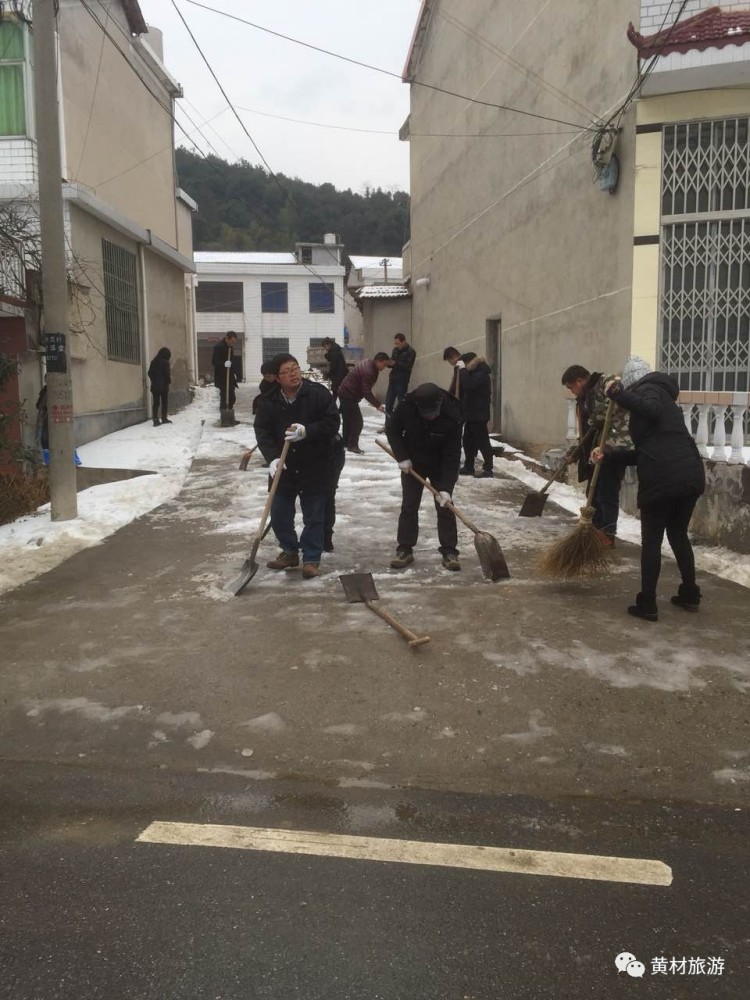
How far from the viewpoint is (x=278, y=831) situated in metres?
2.90

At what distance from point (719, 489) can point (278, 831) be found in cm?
520

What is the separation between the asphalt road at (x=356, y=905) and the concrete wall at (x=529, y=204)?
268 inches

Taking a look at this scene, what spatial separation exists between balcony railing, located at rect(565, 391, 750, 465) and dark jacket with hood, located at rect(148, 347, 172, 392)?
391 inches

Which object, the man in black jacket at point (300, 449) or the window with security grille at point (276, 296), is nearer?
the man in black jacket at point (300, 449)

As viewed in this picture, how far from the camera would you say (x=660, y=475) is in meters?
4.91

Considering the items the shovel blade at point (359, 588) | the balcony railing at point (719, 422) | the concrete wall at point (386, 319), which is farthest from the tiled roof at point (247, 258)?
the shovel blade at point (359, 588)

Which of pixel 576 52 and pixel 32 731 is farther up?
pixel 576 52

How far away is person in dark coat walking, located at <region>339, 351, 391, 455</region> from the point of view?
1095cm

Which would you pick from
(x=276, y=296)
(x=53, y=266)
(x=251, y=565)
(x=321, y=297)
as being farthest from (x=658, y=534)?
(x=276, y=296)

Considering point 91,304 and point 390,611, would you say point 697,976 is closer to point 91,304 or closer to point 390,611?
point 390,611

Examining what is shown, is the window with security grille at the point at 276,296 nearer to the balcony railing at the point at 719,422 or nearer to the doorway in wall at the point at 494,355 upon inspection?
the doorway in wall at the point at 494,355

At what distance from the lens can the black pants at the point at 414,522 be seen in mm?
6457

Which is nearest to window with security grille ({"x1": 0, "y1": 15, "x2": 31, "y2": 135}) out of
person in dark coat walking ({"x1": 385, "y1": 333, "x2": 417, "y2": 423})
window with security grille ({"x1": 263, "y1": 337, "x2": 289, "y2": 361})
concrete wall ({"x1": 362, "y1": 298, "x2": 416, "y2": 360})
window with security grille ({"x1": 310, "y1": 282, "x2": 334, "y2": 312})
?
person in dark coat walking ({"x1": 385, "y1": 333, "x2": 417, "y2": 423})

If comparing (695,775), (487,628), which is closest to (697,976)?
(695,775)
